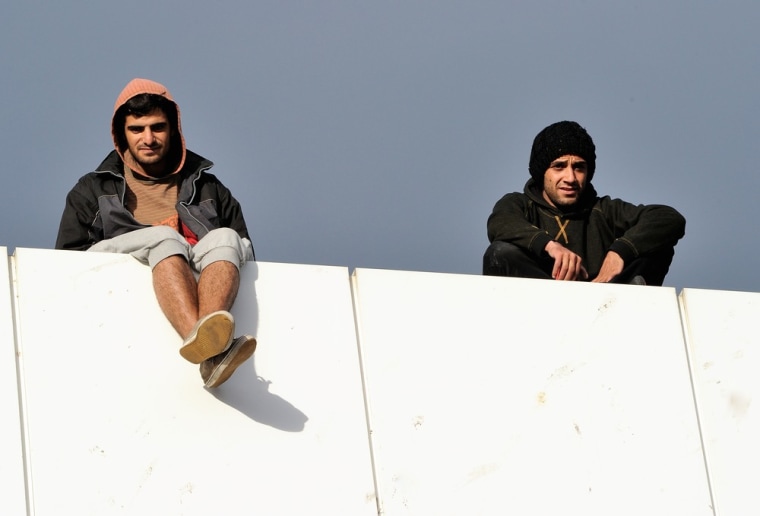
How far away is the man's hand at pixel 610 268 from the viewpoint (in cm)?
598

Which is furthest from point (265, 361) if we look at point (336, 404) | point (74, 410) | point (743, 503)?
point (743, 503)

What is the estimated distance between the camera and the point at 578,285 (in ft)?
19.1

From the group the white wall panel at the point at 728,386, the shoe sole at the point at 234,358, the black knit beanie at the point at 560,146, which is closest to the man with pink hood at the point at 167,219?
the shoe sole at the point at 234,358

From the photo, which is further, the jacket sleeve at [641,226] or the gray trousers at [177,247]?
the jacket sleeve at [641,226]

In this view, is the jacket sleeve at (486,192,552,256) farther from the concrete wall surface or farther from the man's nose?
the concrete wall surface

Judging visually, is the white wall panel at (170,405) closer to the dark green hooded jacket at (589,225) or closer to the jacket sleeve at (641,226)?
the dark green hooded jacket at (589,225)

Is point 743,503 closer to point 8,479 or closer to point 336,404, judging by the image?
point 336,404

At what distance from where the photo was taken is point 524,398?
5512 millimetres

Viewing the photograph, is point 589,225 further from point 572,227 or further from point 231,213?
point 231,213

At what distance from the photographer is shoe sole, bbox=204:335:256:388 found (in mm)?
4723

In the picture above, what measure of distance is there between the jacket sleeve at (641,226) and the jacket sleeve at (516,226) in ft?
0.94

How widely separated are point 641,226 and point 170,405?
2.05m

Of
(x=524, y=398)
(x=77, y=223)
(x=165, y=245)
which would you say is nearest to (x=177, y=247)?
(x=165, y=245)

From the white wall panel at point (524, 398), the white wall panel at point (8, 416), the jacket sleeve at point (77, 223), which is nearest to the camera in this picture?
the white wall panel at point (8, 416)
